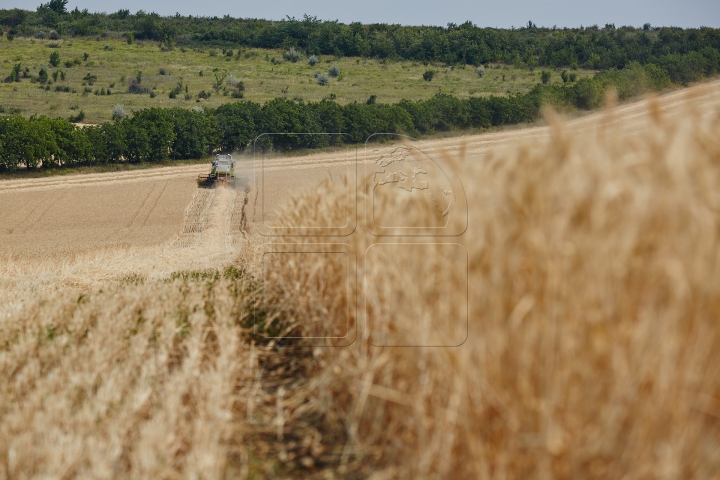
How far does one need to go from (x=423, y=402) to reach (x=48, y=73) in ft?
252

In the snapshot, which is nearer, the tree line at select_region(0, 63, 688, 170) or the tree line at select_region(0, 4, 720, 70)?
the tree line at select_region(0, 63, 688, 170)

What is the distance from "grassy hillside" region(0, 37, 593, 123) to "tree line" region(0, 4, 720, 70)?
2.60m

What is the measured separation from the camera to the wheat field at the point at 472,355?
2539 millimetres

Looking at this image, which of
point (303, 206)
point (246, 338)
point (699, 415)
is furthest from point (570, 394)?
point (303, 206)

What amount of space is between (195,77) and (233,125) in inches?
1289

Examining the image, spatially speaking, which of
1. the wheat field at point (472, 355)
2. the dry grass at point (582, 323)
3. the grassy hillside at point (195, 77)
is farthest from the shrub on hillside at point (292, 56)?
the dry grass at point (582, 323)

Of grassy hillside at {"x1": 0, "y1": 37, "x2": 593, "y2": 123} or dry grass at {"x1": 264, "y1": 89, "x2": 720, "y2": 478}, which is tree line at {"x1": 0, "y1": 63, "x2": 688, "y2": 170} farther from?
dry grass at {"x1": 264, "y1": 89, "x2": 720, "y2": 478}

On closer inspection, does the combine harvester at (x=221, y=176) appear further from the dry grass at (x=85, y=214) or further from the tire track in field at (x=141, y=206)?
the tire track in field at (x=141, y=206)

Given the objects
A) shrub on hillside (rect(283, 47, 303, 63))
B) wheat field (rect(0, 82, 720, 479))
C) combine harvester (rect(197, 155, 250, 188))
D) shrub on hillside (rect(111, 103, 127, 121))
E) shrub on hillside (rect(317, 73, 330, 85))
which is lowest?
wheat field (rect(0, 82, 720, 479))

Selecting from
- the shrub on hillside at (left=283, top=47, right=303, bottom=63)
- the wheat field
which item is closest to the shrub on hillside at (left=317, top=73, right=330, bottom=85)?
the shrub on hillside at (left=283, top=47, right=303, bottom=63)

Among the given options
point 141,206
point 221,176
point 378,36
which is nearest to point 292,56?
point 378,36

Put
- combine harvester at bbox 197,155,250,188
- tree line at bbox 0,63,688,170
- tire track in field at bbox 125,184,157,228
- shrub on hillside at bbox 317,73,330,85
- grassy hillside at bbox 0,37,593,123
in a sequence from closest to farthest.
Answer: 1. combine harvester at bbox 197,155,250,188
2. tire track in field at bbox 125,184,157,228
3. tree line at bbox 0,63,688,170
4. grassy hillside at bbox 0,37,593,123
5. shrub on hillside at bbox 317,73,330,85

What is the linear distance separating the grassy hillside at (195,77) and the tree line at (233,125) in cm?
1516

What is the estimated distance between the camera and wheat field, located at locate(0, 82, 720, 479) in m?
2.54
